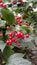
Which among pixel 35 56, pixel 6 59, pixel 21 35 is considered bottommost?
pixel 35 56

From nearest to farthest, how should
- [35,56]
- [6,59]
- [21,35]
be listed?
[21,35], [6,59], [35,56]

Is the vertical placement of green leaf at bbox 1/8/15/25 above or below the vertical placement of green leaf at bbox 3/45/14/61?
above

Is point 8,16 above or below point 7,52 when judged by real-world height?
above

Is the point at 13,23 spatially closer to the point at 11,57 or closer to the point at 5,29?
the point at 5,29

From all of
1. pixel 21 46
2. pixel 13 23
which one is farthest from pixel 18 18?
pixel 21 46

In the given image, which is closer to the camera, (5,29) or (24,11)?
(5,29)

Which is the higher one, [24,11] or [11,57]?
[24,11]

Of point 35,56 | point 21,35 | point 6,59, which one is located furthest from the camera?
point 35,56

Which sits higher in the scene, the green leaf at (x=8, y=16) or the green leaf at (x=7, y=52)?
the green leaf at (x=8, y=16)
